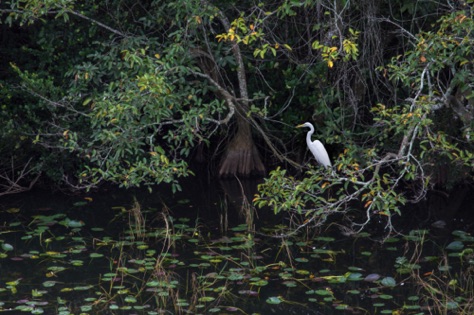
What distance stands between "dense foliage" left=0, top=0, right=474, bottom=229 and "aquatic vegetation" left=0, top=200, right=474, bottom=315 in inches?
20.4

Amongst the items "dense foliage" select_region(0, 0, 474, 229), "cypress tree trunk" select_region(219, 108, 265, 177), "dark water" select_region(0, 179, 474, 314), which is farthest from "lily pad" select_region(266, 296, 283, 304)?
"cypress tree trunk" select_region(219, 108, 265, 177)

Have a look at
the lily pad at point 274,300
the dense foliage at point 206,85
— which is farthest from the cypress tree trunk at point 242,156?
the lily pad at point 274,300

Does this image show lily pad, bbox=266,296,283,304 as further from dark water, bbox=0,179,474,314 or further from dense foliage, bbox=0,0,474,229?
dense foliage, bbox=0,0,474,229

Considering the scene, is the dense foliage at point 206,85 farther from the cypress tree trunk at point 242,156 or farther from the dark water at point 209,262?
the dark water at point 209,262

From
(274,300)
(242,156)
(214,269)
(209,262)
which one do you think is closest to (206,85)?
(242,156)

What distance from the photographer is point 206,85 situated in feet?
30.1

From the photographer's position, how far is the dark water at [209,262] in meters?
6.23

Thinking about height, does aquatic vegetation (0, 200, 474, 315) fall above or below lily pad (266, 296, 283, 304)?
above

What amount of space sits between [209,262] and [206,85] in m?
2.60

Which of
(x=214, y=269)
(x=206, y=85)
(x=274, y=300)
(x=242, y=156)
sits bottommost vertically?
(x=274, y=300)

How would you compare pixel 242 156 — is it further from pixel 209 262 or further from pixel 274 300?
pixel 274 300

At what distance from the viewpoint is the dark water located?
20.5 feet

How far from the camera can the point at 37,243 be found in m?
7.67

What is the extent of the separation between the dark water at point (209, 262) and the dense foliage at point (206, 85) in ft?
1.45
